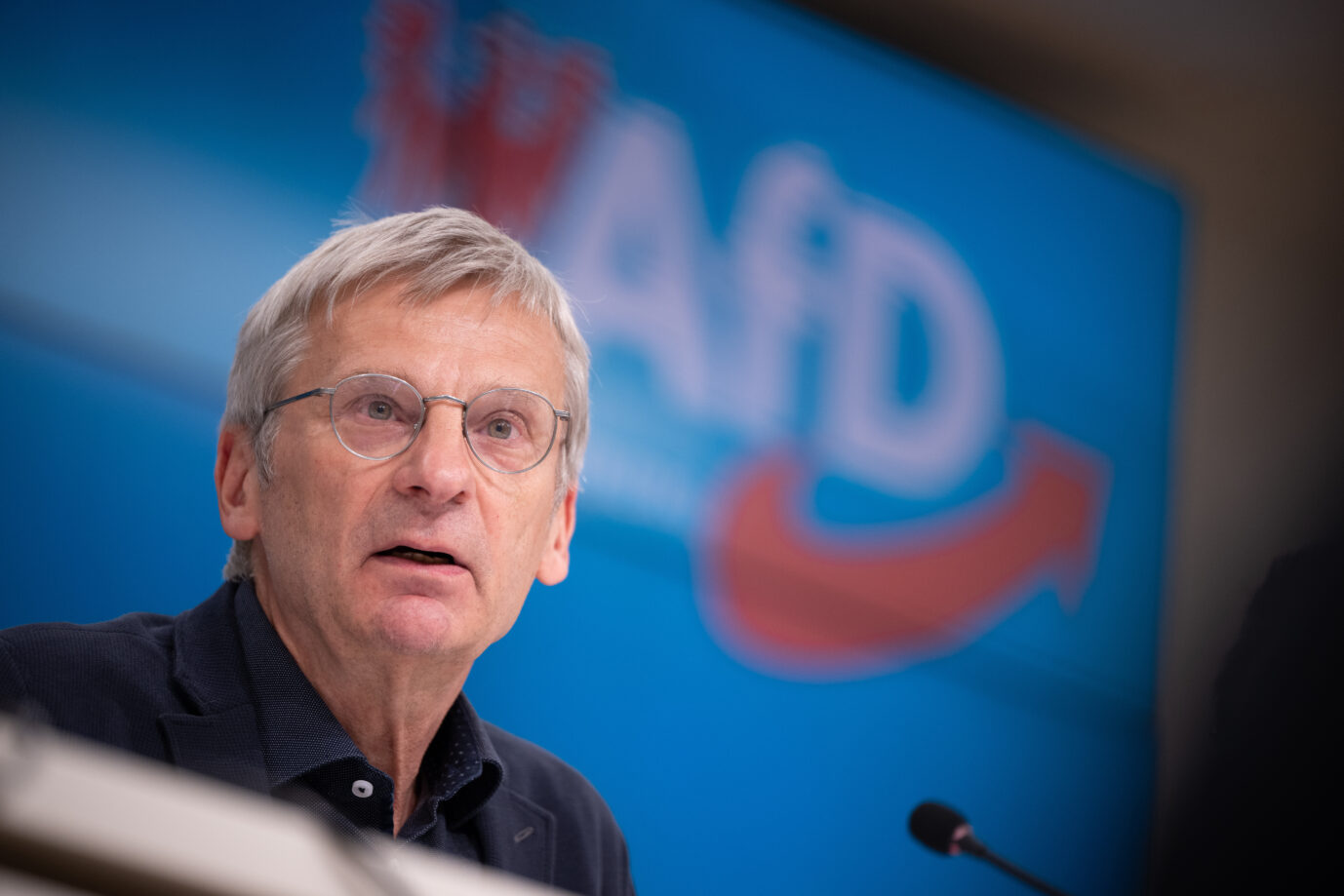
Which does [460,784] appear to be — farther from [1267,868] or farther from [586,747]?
[1267,868]

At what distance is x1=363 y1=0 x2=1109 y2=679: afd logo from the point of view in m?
1.96

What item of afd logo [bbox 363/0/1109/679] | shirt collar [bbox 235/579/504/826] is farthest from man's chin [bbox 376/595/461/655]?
afd logo [bbox 363/0/1109/679]

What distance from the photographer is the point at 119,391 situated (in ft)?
5.16

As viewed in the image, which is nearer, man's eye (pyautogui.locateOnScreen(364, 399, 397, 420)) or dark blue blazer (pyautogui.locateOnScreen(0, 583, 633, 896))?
dark blue blazer (pyautogui.locateOnScreen(0, 583, 633, 896))

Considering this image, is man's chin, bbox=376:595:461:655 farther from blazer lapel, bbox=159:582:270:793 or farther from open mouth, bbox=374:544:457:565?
blazer lapel, bbox=159:582:270:793

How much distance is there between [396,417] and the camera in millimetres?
1399

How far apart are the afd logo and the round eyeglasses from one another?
19.6 inches

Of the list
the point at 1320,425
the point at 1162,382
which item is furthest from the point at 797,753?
the point at 1320,425

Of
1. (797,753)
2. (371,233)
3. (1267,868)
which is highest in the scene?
(371,233)

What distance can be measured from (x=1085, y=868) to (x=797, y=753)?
77 centimetres

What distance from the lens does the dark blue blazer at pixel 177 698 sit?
119 centimetres

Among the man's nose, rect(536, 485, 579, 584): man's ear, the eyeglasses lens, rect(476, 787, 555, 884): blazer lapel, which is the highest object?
the eyeglasses lens

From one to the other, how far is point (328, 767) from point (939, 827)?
33.0 inches

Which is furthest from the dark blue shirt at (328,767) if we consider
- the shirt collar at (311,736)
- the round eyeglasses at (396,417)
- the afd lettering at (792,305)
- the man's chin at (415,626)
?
the afd lettering at (792,305)
